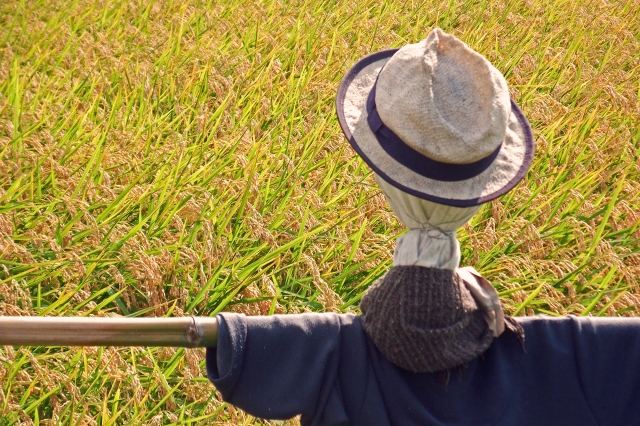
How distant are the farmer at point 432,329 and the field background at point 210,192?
30.0 inches

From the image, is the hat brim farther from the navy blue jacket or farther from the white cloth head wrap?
the navy blue jacket

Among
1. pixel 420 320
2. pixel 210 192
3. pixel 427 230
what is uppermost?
pixel 427 230

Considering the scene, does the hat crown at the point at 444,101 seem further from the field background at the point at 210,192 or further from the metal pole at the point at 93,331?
the field background at the point at 210,192

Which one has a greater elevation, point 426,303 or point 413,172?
point 413,172

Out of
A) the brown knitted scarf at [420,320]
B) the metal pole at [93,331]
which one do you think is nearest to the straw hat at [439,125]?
the brown knitted scarf at [420,320]

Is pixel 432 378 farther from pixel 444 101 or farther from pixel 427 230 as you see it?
pixel 444 101

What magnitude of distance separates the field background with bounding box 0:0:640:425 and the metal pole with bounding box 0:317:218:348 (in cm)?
79

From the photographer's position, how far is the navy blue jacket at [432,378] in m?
1.19

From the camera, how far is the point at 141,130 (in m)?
3.01

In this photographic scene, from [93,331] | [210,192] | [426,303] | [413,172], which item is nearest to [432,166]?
[413,172]

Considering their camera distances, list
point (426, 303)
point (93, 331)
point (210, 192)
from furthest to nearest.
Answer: point (210, 192) → point (426, 303) → point (93, 331)

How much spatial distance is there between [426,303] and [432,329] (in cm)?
4

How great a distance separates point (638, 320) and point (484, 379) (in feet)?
0.82

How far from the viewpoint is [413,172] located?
1173 mm
